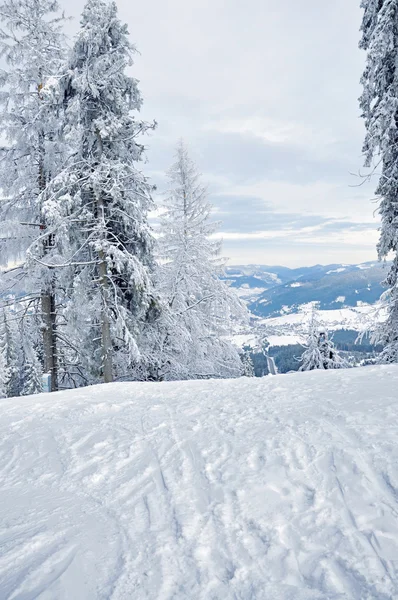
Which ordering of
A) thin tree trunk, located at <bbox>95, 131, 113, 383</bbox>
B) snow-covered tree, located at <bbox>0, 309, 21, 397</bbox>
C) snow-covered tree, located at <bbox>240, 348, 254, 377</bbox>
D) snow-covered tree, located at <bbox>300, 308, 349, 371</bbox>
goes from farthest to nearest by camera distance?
snow-covered tree, located at <bbox>0, 309, 21, 397</bbox>, snow-covered tree, located at <bbox>240, 348, 254, 377</bbox>, snow-covered tree, located at <bbox>300, 308, 349, 371</bbox>, thin tree trunk, located at <bbox>95, 131, 113, 383</bbox>

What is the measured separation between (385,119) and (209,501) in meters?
9.85

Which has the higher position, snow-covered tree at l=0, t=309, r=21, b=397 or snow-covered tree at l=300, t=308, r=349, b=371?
snow-covered tree at l=300, t=308, r=349, b=371

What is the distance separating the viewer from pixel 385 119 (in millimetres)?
8891

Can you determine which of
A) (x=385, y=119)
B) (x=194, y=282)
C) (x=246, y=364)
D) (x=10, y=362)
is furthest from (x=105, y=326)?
(x=10, y=362)

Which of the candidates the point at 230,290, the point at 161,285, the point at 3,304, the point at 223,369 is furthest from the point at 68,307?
the point at 223,369

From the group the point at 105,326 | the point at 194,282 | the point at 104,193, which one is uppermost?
the point at 104,193

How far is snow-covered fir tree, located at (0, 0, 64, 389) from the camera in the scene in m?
11.1

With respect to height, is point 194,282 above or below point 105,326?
above

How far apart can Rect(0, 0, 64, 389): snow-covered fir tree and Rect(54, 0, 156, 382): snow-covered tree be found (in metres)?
1.06

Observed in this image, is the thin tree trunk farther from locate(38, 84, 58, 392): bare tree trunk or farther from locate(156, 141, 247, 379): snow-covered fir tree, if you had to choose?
locate(156, 141, 247, 379): snow-covered fir tree

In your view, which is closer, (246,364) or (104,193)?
(104,193)

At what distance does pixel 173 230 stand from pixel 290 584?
14.9 m

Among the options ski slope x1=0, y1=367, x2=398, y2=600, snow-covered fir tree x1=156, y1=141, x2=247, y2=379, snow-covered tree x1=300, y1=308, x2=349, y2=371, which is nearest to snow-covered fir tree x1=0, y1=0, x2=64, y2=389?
snow-covered fir tree x1=156, y1=141, x2=247, y2=379

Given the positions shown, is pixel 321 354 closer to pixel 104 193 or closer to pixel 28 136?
pixel 104 193
